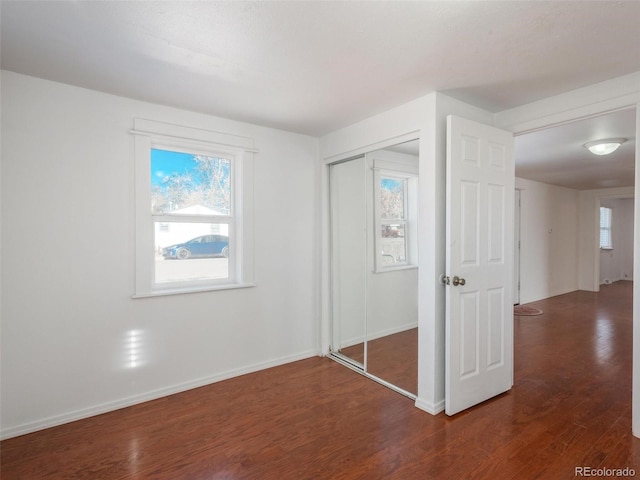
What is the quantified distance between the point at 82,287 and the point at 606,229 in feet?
37.6

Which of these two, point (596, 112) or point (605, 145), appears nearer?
point (596, 112)

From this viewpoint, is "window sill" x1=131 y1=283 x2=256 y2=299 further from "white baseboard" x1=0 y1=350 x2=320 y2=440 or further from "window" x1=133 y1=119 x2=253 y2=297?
"white baseboard" x1=0 y1=350 x2=320 y2=440

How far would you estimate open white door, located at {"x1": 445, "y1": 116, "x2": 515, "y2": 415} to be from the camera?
2.48 meters

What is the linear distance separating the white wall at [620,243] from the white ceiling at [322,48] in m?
9.03

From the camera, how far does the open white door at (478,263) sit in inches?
97.6

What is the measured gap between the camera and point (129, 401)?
267cm

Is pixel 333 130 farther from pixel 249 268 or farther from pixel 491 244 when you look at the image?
pixel 491 244

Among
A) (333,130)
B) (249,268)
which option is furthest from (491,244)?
(249,268)

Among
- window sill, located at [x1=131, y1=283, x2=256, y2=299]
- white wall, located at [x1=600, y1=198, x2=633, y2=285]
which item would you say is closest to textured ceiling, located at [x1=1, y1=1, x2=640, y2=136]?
window sill, located at [x1=131, y1=283, x2=256, y2=299]

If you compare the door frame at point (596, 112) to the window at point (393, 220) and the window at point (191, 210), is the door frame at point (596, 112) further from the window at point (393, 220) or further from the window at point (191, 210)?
the window at point (191, 210)

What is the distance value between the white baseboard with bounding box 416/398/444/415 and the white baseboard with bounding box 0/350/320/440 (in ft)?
4.72

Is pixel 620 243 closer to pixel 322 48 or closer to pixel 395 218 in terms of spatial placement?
pixel 395 218

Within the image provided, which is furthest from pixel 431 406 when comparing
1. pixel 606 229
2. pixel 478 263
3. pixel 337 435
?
pixel 606 229

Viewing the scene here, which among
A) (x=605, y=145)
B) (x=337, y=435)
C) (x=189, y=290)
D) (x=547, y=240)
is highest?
(x=605, y=145)
